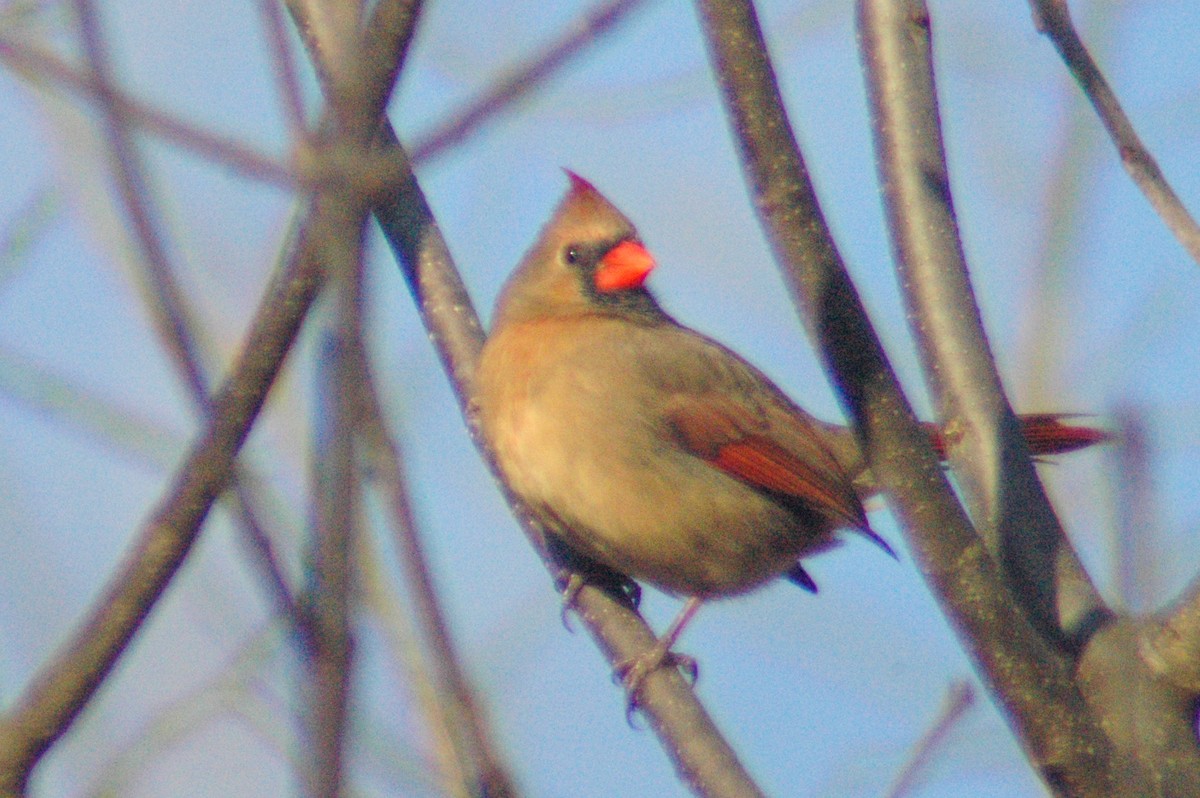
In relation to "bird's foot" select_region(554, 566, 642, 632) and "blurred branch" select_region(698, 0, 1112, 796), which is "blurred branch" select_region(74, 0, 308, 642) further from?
"bird's foot" select_region(554, 566, 642, 632)

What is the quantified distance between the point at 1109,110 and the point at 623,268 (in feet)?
6.14

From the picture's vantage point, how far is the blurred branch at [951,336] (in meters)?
3.02

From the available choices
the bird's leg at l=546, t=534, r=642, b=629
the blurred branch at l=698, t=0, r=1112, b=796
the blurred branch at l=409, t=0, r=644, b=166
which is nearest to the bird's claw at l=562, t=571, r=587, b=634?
the bird's leg at l=546, t=534, r=642, b=629

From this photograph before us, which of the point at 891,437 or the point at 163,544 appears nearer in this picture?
the point at 163,544

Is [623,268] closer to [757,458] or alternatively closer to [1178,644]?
[757,458]

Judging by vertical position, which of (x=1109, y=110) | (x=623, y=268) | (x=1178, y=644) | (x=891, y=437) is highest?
(x=623, y=268)

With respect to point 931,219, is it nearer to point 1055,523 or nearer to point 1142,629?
point 1055,523

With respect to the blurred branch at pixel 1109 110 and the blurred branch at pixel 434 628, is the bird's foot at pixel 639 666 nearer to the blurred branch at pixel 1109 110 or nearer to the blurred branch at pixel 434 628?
the blurred branch at pixel 1109 110

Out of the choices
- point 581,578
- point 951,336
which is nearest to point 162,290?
point 951,336

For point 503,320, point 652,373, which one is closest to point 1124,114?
point 652,373

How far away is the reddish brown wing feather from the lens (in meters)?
4.12

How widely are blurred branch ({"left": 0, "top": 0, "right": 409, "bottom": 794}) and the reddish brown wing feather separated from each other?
2.31 meters

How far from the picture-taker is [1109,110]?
2.64 metres

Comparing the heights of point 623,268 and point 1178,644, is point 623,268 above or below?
above
